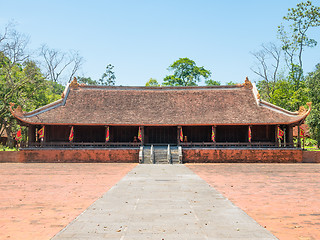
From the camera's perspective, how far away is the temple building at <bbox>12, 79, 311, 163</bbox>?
2938 cm

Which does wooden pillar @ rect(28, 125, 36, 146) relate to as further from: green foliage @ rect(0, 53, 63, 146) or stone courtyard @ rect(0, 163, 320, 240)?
stone courtyard @ rect(0, 163, 320, 240)

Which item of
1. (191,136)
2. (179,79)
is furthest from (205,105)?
(179,79)

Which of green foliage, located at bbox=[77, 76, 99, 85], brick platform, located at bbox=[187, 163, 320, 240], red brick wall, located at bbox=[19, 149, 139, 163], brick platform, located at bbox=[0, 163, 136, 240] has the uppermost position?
green foliage, located at bbox=[77, 76, 99, 85]

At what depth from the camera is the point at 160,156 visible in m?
28.5

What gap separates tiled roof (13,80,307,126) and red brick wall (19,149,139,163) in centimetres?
263

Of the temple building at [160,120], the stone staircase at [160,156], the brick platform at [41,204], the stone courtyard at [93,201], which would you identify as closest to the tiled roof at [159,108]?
the temple building at [160,120]

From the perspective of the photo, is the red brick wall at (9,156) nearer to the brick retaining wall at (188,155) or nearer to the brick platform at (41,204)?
the brick retaining wall at (188,155)

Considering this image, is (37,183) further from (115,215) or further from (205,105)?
(205,105)

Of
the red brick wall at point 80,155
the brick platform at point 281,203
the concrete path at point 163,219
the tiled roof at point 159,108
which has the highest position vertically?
the tiled roof at point 159,108

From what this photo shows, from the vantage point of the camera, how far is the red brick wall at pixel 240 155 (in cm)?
2880

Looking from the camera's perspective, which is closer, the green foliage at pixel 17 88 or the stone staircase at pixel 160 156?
the stone staircase at pixel 160 156

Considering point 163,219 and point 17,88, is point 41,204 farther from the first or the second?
point 17,88

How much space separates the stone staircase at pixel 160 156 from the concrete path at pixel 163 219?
15.5 meters

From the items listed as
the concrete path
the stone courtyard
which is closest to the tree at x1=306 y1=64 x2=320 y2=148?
the stone courtyard
